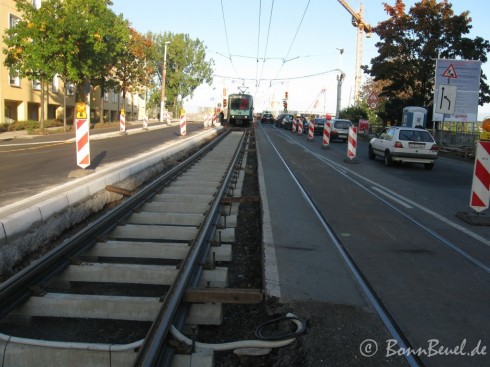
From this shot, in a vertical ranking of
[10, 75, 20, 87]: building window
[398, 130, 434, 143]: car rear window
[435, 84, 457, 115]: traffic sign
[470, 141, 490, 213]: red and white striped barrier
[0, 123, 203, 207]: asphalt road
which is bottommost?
[0, 123, 203, 207]: asphalt road

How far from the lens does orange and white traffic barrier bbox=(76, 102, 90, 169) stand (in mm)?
10352

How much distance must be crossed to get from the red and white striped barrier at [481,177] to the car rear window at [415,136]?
932 centimetres

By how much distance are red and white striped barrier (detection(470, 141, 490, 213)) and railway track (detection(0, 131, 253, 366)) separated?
14.0 feet

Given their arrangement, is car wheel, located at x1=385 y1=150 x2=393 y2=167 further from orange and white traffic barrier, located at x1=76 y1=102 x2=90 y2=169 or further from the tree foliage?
the tree foliage

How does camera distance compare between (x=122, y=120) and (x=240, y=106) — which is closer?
(x=122, y=120)

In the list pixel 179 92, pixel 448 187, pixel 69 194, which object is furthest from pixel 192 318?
pixel 179 92

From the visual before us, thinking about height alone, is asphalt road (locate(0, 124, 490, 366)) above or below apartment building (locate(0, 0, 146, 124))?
below

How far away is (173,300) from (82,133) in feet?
25.5

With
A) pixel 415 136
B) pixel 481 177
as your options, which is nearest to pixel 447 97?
pixel 415 136

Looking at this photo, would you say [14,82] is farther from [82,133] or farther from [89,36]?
[82,133]

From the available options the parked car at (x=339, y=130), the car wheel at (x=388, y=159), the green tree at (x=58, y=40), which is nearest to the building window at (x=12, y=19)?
the green tree at (x=58, y=40)

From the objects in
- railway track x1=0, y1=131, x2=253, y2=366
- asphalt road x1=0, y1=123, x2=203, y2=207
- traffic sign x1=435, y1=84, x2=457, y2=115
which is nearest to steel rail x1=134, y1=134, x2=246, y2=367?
railway track x1=0, y1=131, x2=253, y2=366

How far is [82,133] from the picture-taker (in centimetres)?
1068

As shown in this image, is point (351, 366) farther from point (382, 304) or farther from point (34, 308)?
point (34, 308)
